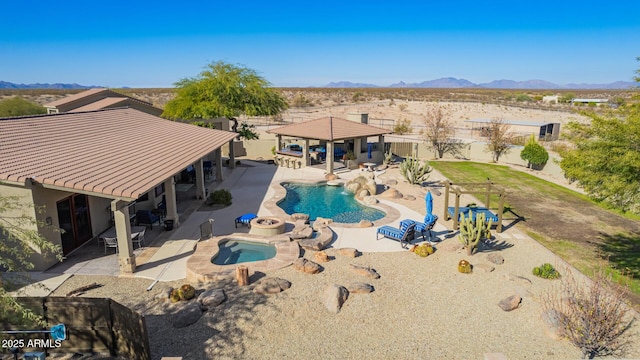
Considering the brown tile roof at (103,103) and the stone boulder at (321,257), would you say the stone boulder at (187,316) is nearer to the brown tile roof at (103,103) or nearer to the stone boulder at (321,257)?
the stone boulder at (321,257)

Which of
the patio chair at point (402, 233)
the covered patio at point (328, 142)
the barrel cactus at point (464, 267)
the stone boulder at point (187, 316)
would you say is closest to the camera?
the stone boulder at point (187, 316)

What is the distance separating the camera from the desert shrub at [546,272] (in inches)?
511

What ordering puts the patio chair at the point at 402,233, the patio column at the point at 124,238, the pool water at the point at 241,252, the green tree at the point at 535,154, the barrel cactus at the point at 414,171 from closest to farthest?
the patio column at the point at 124,238, the pool water at the point at 241,252, the patio chair at the point at 402,233, the barrel cactus at the point at 414,171, the green tree at the point at 535,154

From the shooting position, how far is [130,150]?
55.2ft

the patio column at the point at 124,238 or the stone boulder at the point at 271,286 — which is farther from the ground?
the patio column at the point at 124,238

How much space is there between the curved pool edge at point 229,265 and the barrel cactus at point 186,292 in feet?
3.03

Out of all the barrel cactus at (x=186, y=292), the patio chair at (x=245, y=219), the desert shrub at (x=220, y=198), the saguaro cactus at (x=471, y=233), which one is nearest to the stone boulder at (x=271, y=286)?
the barrel cactus at (x=186, y=292)

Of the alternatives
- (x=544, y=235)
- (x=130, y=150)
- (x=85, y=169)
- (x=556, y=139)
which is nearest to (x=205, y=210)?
(x=130, y=150)

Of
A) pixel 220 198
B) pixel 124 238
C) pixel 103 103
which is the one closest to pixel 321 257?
pixel 124 238

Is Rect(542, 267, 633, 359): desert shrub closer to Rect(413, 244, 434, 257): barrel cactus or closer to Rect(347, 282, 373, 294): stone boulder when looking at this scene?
Rect(347, 282, 373, 294): stone boulder

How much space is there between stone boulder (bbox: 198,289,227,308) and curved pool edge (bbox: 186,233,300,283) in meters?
1.04

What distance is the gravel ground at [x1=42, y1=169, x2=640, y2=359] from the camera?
9227 mm

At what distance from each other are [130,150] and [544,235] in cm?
1825

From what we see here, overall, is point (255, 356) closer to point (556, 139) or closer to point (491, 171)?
point (491, 171)
